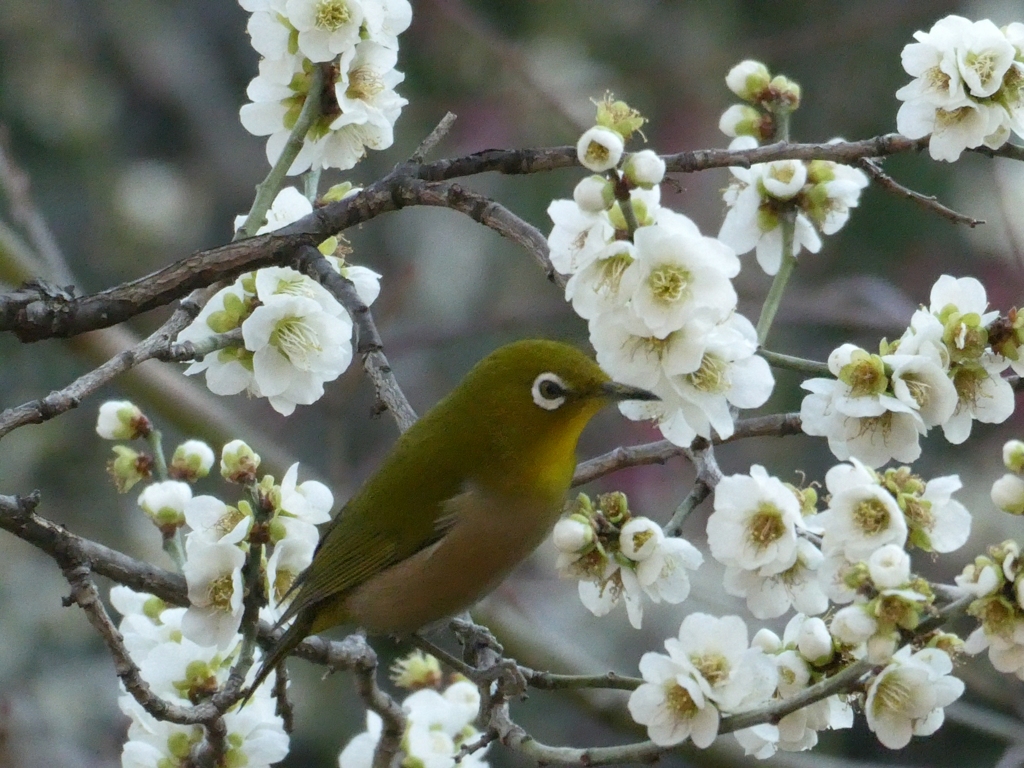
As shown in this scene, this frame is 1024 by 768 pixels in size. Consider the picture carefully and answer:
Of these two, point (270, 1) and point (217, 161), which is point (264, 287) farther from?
point (217, 161)

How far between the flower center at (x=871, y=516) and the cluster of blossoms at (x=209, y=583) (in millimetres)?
816

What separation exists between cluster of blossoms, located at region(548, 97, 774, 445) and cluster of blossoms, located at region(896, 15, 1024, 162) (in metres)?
0.44

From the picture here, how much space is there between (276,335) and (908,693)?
1103 mm

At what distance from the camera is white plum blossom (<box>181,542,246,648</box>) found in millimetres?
1950

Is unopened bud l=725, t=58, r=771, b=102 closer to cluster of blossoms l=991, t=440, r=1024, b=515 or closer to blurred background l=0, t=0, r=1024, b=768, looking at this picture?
cluster of blossoms l=991, t=440, r=1024, b=515

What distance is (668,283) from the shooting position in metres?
1.62

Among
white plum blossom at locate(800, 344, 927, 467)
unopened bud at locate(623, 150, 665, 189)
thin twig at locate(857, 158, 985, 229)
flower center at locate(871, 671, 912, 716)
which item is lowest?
flower center at locate(871, 671, 912, 716)

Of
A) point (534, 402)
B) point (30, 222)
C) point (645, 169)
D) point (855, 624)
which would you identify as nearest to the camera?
point (855, 624)

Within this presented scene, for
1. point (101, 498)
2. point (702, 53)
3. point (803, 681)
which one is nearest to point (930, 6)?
point (702, 53)

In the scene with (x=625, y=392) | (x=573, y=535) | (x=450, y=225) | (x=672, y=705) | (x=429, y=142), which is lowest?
(x=672, y=705)

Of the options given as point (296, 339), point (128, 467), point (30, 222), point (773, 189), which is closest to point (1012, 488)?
point (773, 189)

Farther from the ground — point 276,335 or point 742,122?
point 742,122

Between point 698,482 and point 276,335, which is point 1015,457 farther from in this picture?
point 276,335

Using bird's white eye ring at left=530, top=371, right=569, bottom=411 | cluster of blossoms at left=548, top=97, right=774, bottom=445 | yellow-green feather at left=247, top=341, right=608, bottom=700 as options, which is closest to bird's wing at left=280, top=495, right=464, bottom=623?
yellow-green feather at left=247, top=341, right=608, bottom=700
